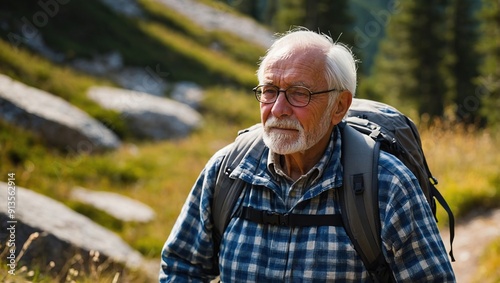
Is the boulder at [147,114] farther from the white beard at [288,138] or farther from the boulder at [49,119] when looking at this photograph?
the white beard at [288,138]

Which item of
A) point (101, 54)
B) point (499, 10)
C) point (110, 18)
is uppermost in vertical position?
point (499, 10)

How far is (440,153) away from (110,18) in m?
19.1

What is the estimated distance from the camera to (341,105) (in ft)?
10.5

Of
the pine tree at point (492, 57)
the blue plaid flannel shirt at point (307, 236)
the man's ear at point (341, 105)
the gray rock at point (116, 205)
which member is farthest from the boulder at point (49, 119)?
the pine tree at point (492, 57)

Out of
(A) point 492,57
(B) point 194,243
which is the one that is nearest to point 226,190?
(B) point 194,243

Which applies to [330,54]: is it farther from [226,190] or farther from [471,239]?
[471,239]

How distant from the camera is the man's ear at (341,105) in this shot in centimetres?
318

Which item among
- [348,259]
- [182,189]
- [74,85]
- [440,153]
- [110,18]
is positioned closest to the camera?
[348,259]

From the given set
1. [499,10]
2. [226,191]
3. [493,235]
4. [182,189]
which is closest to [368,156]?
[226,191]

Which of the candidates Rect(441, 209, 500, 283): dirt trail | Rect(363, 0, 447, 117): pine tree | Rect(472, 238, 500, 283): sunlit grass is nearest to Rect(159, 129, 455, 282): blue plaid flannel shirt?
Rect(472, 238, 500, 283): sunlit grass

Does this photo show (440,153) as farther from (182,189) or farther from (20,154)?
(20,154)

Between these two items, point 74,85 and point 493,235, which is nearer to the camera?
point 493,235

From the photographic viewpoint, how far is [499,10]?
25.9m

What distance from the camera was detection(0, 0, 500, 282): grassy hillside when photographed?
843 centimetres
